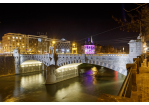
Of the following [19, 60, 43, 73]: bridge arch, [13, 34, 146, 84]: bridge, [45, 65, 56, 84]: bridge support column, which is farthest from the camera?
[19, 60, 43, 73]: bridge arch

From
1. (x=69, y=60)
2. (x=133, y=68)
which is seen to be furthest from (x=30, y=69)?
(x=133, y=68)

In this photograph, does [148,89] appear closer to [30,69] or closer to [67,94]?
[67,94]

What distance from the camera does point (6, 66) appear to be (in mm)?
41438

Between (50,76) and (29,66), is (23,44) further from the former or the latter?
(50,76)

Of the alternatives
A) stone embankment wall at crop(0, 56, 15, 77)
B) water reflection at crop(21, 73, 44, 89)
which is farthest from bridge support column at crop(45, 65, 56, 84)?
stone embankment wall at crop(0, 56, 15, 77)

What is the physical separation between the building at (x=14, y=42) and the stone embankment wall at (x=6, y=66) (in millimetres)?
25672

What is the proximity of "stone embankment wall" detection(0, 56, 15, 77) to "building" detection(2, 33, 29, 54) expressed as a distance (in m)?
25.7

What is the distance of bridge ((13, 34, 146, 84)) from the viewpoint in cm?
1950

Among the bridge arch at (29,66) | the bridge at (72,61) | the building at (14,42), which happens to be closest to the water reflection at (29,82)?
the bridge at (72,61)

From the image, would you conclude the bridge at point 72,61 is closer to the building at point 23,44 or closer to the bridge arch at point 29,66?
the bridge arch at point 29,66

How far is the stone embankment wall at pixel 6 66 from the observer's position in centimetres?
3978

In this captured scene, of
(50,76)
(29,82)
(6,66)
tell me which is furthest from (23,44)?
(50,76)

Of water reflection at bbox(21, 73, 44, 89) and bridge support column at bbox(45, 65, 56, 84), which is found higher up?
bridge support column at bbox(45, 65, 56, 84)

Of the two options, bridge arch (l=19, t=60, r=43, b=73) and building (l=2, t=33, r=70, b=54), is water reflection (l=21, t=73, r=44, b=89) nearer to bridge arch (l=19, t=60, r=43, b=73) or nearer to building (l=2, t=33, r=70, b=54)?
bridge arch (l=19, t=60, r=43, b=73)
